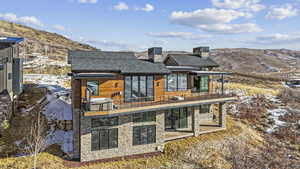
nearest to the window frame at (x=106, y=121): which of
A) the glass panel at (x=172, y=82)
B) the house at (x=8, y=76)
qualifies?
the glass panel at (x=172, y=82)

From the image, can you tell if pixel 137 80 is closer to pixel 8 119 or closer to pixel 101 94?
pixel 101 94

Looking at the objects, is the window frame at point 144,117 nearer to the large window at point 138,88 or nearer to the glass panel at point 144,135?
the glass panel at point 144,135

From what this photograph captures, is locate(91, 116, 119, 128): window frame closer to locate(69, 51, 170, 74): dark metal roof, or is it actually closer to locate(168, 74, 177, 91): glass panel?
locate(69, 51, 170, 74): dark metal roof

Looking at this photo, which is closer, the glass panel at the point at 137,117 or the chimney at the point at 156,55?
the glass panel at the point at 137,117

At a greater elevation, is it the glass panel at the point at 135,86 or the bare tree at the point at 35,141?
the glass panel at the point at 135,86

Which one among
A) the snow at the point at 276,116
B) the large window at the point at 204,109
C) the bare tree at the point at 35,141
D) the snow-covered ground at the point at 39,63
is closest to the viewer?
the bare tree at the point at 35,141

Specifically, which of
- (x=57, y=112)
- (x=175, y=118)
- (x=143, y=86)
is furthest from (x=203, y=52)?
(x=57, y=112)

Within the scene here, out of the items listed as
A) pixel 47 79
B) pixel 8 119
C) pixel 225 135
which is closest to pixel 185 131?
pixel 225 135

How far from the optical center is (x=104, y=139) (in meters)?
16.6

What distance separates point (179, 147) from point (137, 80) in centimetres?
802

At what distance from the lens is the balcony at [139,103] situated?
49.9 feet

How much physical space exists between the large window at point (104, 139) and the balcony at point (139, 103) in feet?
7.33

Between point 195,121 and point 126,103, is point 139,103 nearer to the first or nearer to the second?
point 126,103

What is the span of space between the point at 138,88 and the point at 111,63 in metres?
3.56
